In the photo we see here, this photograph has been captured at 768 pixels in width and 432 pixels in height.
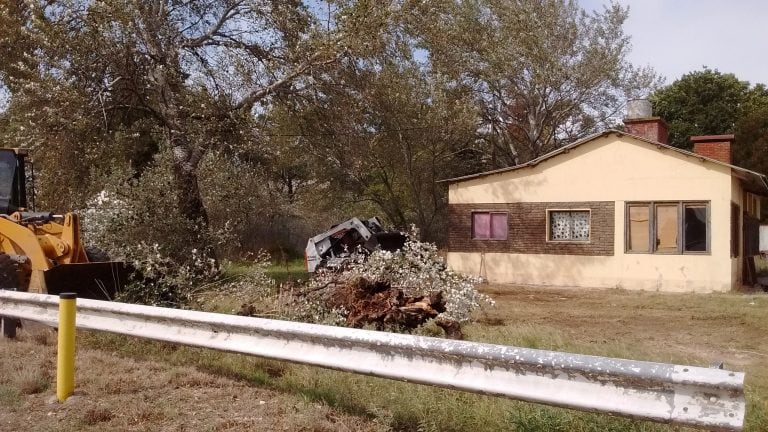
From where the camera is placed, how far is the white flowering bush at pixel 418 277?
9.76 metres

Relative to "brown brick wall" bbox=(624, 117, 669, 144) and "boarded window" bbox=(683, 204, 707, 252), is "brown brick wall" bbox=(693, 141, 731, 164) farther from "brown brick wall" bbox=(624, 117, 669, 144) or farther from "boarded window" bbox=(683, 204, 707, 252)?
"boarded window" bbox=(683, 204, 707, 252)

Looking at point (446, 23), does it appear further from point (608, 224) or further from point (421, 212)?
point (421, 212)

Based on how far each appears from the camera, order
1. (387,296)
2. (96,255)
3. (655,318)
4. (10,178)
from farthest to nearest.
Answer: (655,318) → (10,178) → (96,255) → (387,296)

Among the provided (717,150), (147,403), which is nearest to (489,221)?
(717,150)

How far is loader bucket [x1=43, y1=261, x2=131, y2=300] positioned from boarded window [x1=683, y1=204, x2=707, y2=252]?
540 inches

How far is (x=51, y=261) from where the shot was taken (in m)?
10.8

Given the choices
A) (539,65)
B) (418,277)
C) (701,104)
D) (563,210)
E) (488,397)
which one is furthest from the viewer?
(701,104)

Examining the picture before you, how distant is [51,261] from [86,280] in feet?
3.13

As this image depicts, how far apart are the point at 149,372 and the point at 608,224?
14.9m

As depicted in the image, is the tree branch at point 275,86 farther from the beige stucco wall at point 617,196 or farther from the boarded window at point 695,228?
the boarded window at point 695,228

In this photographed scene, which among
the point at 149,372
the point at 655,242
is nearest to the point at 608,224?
the point at 655,242

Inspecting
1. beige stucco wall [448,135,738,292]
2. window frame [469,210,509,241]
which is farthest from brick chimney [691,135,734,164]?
window frame [469,210,509,241]

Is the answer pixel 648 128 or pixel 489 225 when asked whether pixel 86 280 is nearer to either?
pixel 489 225

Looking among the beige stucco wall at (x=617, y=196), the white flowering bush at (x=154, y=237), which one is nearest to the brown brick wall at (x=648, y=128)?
the beige stucco wall at (x=617, y=196)
